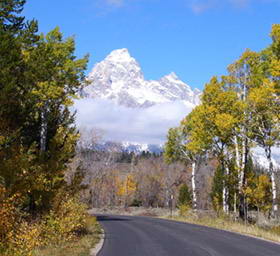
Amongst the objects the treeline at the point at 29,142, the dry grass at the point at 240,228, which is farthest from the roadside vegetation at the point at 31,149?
the dry grass at the point at 240,228

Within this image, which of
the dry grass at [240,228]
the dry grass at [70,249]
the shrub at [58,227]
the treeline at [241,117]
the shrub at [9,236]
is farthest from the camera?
the treeline at [241,117]

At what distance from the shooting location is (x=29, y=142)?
21562mm

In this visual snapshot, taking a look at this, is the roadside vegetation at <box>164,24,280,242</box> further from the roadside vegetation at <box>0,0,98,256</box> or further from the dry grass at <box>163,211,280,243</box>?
the roadside vegetation at <box>0,0,98,256</box>

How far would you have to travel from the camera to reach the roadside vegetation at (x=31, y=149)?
12516 mm

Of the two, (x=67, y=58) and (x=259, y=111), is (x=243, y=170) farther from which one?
(x=67, y=58)

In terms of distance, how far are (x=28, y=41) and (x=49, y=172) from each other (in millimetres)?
7127

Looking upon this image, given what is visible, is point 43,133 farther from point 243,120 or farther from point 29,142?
point 243,120

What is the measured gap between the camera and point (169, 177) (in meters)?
92.4

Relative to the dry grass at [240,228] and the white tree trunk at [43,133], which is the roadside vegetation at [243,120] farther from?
the white tree trunk at [43,133]

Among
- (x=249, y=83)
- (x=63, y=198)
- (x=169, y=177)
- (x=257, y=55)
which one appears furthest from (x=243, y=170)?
(x=169, y=177)

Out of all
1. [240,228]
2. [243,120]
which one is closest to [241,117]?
[243,120]

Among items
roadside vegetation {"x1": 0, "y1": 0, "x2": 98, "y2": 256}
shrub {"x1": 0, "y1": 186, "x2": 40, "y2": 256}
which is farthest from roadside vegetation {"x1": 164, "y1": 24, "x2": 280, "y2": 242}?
shrub {"x1": 0, "y1": 186, "x2": 40, "y2": 256}

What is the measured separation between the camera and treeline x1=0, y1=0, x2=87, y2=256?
1252 cm

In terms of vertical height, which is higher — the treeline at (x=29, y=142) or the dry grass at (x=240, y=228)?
the treeline at (x=29, y=142)
